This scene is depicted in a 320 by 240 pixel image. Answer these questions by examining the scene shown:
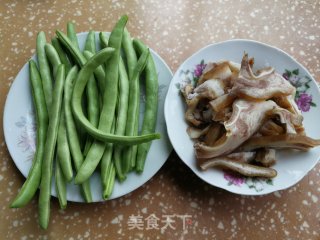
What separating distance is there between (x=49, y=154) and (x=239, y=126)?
575 mm

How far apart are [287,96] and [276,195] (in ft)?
1.11

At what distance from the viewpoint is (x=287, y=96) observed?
1013 mm

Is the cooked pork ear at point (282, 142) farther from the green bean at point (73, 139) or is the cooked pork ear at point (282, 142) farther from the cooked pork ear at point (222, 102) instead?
the green bean at point (73, 139)

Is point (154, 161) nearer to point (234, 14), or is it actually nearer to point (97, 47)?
point (97, 47)

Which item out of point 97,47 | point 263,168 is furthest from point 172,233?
point 97,47

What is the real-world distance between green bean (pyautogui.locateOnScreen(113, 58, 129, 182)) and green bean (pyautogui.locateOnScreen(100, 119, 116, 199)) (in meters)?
0.02

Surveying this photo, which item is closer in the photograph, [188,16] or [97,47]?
[97,47]

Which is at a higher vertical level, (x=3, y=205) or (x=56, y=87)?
(x=56, y=87)

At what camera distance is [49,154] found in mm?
1034

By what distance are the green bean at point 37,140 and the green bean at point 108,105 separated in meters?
0.14

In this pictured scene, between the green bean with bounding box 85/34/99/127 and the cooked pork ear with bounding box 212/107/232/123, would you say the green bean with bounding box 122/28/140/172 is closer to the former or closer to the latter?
the green bean with bounding box 85/34/99/127

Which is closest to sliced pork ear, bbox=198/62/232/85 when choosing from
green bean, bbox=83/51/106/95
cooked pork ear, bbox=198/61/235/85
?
cooked pork ear, bbox=198/61/235/85

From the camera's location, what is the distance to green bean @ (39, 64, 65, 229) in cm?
101

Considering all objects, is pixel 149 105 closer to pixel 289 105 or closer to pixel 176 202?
pixel 176 202
